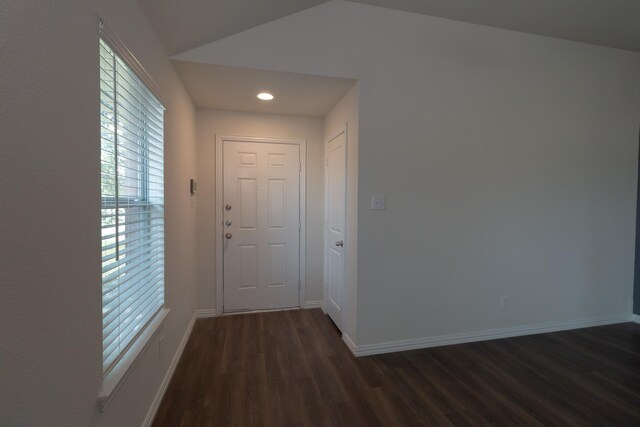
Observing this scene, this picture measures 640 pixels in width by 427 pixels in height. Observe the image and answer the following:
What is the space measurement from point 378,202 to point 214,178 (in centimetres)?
189

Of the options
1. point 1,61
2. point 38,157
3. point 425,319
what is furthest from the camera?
point 425,319

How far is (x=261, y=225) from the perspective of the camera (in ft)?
11.0

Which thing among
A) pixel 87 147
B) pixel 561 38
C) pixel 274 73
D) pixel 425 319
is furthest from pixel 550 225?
pixel 87 147

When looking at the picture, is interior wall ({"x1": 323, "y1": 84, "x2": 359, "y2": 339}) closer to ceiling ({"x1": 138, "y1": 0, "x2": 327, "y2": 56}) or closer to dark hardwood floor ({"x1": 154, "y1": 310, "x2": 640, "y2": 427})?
dark hardwood floor ({"x1": 154, "y1": 310, "x2": 640, "y2": 427})

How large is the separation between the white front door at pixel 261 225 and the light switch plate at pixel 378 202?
1252mm

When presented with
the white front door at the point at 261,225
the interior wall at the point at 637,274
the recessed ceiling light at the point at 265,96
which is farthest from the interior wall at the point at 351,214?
the interior wall at the point at 637,274

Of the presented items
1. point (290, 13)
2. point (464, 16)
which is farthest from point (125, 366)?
point (464, 16)

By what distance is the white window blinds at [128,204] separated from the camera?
1.20m

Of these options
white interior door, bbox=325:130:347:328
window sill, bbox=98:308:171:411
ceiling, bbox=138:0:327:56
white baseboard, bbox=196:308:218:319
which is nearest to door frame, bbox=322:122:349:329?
white interior door, bbox=325:130:347:328

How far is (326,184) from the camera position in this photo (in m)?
3.30

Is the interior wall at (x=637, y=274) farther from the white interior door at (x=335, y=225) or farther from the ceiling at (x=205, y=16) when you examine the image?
the ceiling at (x=205, y=16)

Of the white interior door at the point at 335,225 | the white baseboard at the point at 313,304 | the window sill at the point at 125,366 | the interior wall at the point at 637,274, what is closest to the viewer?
the window sill at the point at 125,366

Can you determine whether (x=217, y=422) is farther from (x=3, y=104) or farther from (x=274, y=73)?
(x=274, y=73)

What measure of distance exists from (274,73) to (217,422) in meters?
2.44
